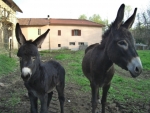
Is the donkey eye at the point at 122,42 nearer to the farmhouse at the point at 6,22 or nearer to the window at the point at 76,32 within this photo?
the farmhouse at the point at 6,22

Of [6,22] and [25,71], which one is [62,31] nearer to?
[6,22]

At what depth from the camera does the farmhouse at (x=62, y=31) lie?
39750 mm

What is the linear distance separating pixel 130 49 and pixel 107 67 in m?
1.02

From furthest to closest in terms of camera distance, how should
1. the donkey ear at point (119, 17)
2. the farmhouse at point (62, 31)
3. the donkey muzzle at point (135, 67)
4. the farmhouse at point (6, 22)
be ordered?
the farmhouse at point (62, 31) < the farmhouse at point (6, 22) < the donkey ear at point (119, 17) < the donkey muzzle at point (135, 67)

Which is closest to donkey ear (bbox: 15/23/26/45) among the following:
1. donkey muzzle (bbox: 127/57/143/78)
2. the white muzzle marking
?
the white muzzle marking

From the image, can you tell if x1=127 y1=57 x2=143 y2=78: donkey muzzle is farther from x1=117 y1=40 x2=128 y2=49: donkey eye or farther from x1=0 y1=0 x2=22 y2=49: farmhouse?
x1=0 y1=0 x2=22 y2=49: farmhouse

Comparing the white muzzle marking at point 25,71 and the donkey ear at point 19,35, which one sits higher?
the donkey ear at point 19,35

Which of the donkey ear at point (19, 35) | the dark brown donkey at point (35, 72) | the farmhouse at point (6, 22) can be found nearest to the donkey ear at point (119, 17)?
the dark brown donkey at point (35, 72)

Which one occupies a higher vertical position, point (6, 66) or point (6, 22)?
point (6, 22)

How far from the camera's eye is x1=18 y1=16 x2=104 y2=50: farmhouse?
3975 centimetres

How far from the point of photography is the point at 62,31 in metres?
41.4

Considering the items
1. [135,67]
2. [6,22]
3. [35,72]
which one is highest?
[6,22]

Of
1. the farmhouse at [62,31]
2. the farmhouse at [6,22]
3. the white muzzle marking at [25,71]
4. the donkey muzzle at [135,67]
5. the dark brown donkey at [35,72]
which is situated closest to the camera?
the donkey muzzle at [135,67]

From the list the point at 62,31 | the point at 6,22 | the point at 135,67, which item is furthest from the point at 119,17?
the point at 62,31
